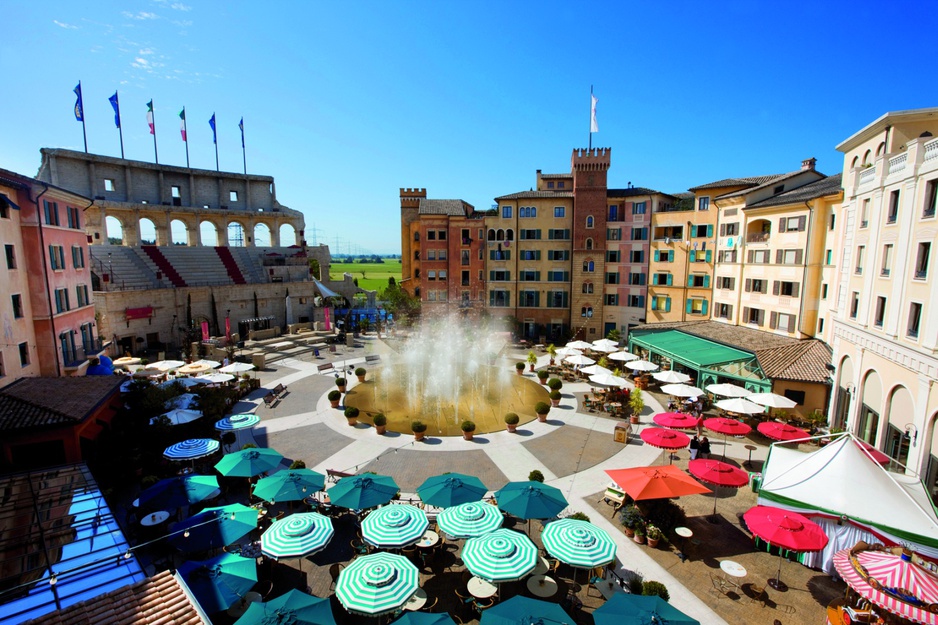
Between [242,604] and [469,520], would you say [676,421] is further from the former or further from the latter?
[242,604]

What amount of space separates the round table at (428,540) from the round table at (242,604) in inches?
198

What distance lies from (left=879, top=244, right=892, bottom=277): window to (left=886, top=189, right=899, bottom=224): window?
1242 millimetres

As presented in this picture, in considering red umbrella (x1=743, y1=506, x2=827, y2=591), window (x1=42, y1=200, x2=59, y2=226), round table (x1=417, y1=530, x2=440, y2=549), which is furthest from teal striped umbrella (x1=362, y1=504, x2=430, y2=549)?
window (x1=42, y1=200, x2=59, y2=226)

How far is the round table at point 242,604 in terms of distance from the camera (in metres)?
12.5

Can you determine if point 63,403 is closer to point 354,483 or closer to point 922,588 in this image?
point 354,483

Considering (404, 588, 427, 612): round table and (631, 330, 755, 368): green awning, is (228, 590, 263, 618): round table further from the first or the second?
(631, 330, 755, 368): green awning

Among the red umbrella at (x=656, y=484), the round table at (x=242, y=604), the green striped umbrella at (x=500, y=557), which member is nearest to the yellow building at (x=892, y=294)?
the red umbrella at (x=656, y=484)

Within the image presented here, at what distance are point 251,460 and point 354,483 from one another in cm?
506

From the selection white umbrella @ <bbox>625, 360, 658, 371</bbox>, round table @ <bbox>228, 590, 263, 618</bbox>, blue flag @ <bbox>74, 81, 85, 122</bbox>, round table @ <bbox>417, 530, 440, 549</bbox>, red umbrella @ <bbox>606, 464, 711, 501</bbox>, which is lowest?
round table @ <bbox>228, 590, 263, 618</bbox>

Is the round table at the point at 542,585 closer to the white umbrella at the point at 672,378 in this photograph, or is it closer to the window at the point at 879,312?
the white umbrella at the point at 672,378

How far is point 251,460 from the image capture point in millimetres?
18266

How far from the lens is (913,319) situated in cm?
1925

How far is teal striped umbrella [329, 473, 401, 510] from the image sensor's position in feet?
50.9

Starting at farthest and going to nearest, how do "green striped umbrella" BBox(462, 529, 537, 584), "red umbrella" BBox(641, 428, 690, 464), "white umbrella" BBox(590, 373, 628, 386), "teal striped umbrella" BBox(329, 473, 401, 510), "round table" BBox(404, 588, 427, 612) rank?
"white umbrella" BBox(590, 373, 628, 386) < "red umbrella" BBox(641, 428, 690, 464) < "teal striped umbrella" BBox(329, 473, 401, 510) < "round table" BBox(404, 588, 427, 612) < "green striped umbrella" BBox(462, 529, 537, 584)
